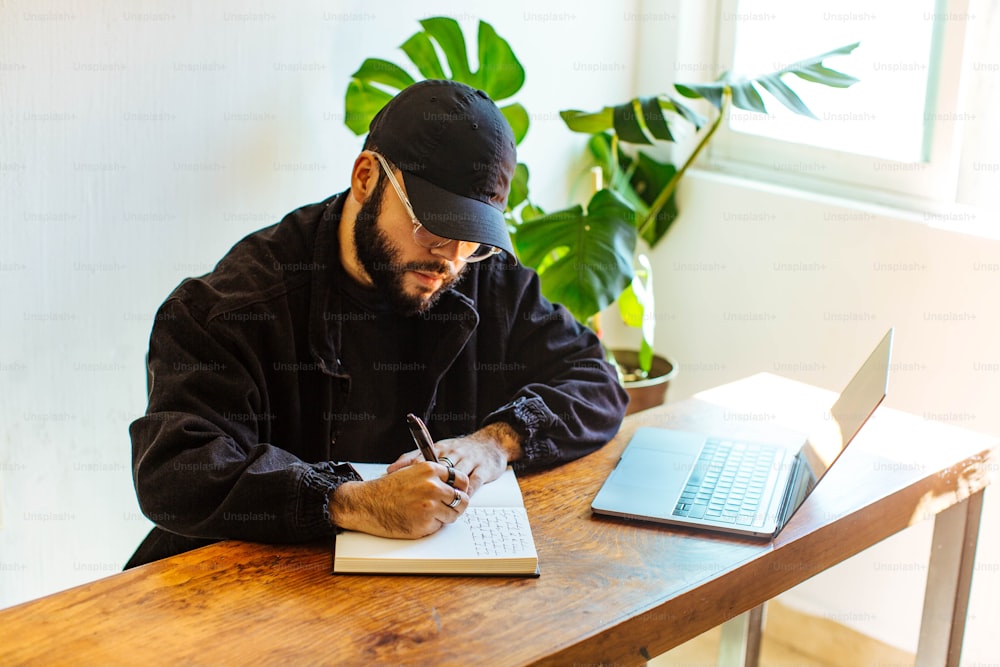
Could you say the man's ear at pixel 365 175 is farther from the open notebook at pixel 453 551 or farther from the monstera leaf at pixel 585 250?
the monstera leaf at pixel 585 250

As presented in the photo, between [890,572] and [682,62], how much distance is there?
1.54 meters

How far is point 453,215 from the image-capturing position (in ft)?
5.19

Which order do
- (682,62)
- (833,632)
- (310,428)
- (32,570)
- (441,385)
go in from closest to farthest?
(310,428)
(441,385)
(32,570)
(833,632)
(682,62)

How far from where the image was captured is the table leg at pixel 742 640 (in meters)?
2.13

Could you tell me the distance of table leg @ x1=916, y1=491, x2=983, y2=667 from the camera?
1937 mm

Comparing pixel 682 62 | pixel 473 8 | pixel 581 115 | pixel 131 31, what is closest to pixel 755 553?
pixel 581 115

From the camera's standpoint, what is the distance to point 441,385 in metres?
1.89

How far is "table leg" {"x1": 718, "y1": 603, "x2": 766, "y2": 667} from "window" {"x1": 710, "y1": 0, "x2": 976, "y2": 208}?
44.9 inches

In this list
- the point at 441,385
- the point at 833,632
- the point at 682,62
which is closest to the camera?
the point at 441,385

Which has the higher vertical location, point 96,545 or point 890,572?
point 96,545

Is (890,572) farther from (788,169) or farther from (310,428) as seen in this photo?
(310,428)

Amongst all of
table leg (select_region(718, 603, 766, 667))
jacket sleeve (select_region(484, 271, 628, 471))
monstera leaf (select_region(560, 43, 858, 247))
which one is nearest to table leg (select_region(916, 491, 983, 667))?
table leg (select_region(718, 603, 766, 667))

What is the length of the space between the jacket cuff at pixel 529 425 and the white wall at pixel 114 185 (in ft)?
2.90

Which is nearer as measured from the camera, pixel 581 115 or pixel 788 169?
pixel 581 115
